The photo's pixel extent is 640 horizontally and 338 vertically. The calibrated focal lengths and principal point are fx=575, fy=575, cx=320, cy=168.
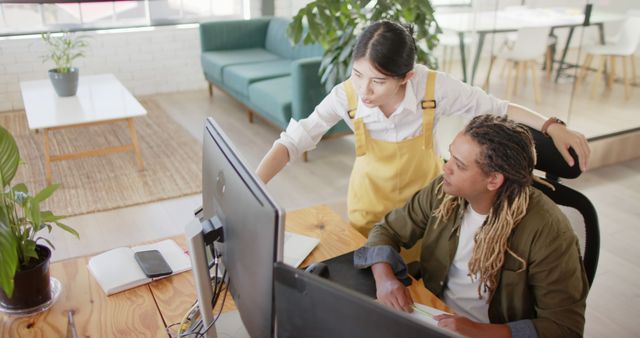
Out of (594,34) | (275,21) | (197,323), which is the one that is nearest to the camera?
(197,323)

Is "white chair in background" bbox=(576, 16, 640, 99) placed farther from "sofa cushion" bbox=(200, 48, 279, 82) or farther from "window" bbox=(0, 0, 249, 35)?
"window" bbox=(0, 0, 249, 35)

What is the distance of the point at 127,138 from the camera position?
15.5 ft

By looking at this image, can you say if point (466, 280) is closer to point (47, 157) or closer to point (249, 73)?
point (47, 157)

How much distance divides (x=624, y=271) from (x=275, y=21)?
4009mm

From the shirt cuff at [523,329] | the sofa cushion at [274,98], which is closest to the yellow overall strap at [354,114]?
the shirt cuff at [523,329]

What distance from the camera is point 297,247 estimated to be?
1664 mm

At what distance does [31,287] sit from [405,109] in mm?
1156

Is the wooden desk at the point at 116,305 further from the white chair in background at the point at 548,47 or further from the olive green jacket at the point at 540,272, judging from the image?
the white chair in background at the point at 548,47

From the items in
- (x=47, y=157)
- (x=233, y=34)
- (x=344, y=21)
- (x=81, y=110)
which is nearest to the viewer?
(x=344, y=21)

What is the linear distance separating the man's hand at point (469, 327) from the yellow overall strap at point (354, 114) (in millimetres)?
710

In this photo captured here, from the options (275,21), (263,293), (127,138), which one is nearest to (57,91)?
(127,138)

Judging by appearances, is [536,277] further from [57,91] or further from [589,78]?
[57,91]

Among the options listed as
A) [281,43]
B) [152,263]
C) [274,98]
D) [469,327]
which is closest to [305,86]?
[274,98]

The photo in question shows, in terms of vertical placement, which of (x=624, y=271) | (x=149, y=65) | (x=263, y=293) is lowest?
(x=624, y=271)
